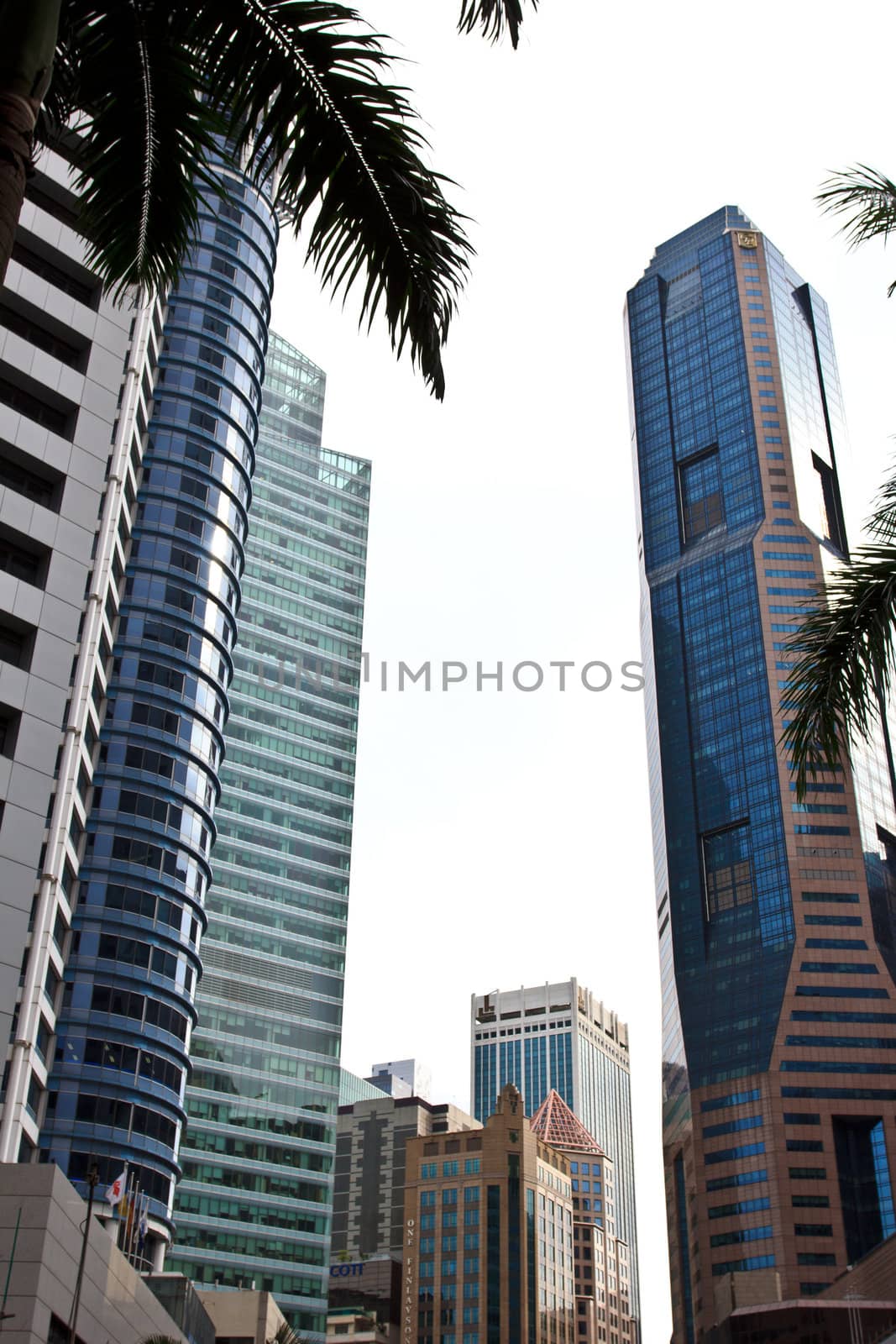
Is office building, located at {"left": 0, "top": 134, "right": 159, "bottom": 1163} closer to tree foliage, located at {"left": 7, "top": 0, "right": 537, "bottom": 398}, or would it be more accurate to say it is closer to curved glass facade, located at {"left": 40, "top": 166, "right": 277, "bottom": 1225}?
curved glass facade, located at {"left": 40, "top": 166, "right": 277, "bottom": 1225}

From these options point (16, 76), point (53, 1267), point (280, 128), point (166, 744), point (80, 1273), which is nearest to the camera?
point (16, 76)

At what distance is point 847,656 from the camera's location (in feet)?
39.7

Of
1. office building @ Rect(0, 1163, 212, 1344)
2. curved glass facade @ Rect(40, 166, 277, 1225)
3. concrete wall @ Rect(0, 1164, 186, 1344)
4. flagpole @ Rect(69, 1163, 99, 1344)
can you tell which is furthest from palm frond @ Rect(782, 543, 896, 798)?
curved glass facade @ Rect(40, 166, 277, 1225)

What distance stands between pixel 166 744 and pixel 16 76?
103 meters

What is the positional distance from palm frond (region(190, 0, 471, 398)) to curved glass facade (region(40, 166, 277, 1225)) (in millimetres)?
92939

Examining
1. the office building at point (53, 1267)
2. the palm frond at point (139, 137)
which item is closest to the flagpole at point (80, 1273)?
the office building at point (53, 1267)

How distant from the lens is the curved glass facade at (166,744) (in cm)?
9800

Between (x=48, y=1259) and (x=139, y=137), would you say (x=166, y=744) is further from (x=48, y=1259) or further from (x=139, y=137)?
(x=139, y=137)

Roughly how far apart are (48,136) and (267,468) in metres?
171

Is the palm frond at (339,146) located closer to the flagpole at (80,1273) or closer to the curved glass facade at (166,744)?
the flagpole at (80,1273)

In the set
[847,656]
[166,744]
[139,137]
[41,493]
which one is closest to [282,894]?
[166,744]

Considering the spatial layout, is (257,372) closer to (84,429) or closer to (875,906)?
(84,429)

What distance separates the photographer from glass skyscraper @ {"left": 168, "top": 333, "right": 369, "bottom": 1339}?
13675 centimetres

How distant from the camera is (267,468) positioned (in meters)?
180
